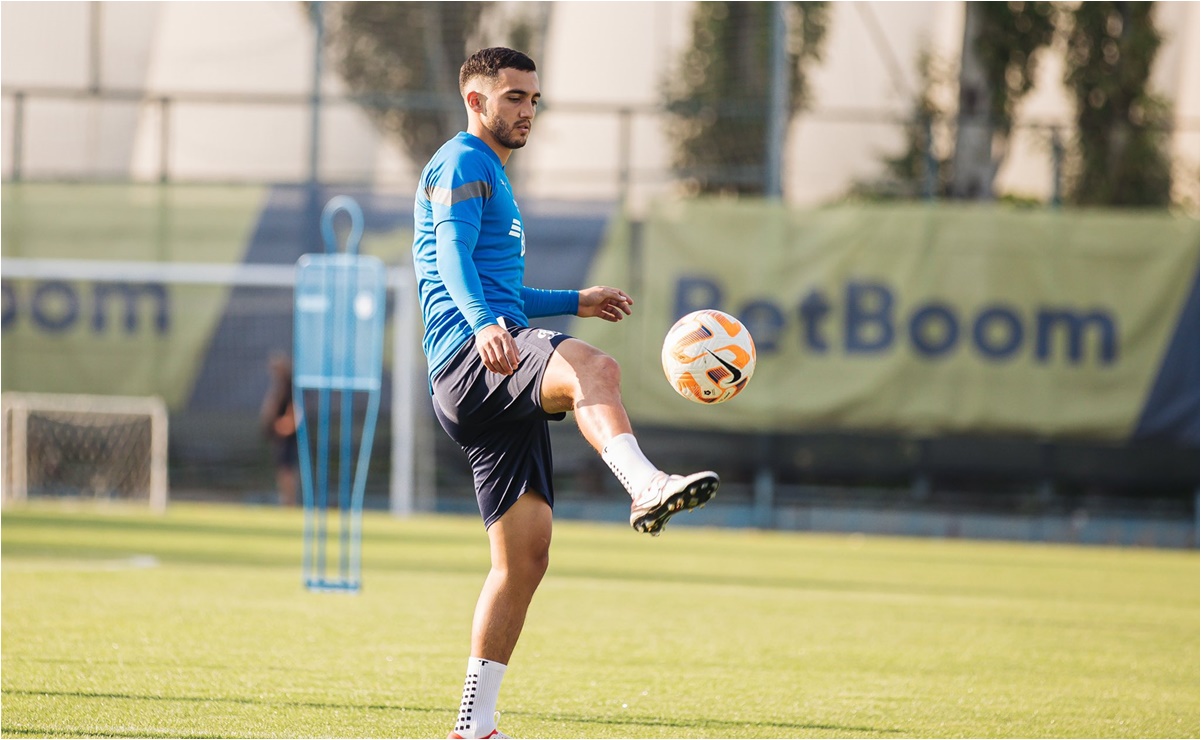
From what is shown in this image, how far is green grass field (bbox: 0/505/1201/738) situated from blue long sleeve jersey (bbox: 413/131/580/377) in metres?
1.54

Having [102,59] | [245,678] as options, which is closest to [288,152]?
[102,59]

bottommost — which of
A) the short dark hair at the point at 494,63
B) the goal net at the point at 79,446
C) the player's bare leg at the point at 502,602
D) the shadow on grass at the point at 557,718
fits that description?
the goal net at the point at 79,446

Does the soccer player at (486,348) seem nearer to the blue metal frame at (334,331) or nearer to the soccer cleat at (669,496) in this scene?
the soccer cleat at (669,496)

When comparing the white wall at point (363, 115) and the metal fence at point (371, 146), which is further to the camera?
the white wall at point (363, 115)

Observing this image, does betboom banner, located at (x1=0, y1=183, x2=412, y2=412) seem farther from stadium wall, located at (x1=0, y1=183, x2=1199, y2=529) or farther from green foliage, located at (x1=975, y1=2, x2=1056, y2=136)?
green foliage, located at (x1=975, y1=2, x2=1056, y2=136)

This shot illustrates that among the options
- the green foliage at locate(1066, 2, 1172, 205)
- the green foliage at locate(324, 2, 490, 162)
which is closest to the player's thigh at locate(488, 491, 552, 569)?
the green foliage at locate(324, 2, 490, 162)

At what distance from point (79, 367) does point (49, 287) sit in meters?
0.98

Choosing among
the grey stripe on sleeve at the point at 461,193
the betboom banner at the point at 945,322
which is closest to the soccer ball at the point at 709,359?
the grey stripe on sleeve at the point at 461,193

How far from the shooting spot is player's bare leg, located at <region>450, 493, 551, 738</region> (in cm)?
506

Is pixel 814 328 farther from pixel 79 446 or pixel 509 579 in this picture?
pixel 509 579

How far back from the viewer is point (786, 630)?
8.97 meters

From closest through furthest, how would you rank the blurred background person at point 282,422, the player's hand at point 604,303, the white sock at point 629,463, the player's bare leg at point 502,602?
the white sock at point 629,463
the player's bare leg at point 502,602
the player's hand at point 604,303
the blurred background person at point 282,422

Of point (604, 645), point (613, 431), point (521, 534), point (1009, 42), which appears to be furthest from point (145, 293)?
point (613, 431)

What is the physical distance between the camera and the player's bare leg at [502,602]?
506 centimetres
